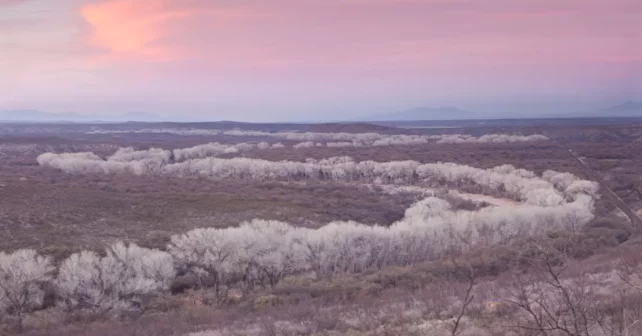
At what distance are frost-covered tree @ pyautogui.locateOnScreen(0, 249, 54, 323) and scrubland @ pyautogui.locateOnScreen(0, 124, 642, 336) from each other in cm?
9

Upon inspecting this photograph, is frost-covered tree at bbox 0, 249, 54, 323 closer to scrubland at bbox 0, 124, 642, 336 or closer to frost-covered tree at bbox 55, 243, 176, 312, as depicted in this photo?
scrubland at bbox 0, 124, 642, 336

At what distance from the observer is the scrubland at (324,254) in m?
13.8

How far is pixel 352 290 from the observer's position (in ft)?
87.5

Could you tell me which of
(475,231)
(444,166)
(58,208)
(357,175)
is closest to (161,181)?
(58,208)

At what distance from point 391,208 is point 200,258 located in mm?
29312

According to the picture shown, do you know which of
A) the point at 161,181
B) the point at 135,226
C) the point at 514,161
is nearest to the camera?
the point at 135,226

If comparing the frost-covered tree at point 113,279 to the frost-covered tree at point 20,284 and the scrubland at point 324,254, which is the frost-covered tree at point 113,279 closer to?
the scrubland at point 324,254

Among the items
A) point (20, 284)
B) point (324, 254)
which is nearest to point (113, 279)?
point (20, 284)

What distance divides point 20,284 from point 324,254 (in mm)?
16994

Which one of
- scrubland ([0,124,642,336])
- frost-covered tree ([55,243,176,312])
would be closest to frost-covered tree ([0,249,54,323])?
scrubland ([0,124,642,336])

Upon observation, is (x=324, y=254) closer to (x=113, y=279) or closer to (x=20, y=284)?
(x=113, y=279)

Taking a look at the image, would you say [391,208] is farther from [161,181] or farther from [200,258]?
[161,181]

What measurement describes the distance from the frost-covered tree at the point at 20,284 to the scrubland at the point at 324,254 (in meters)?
0.09

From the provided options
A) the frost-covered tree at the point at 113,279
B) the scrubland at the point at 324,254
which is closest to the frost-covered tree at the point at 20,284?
the scrubland at the point at 324,254
